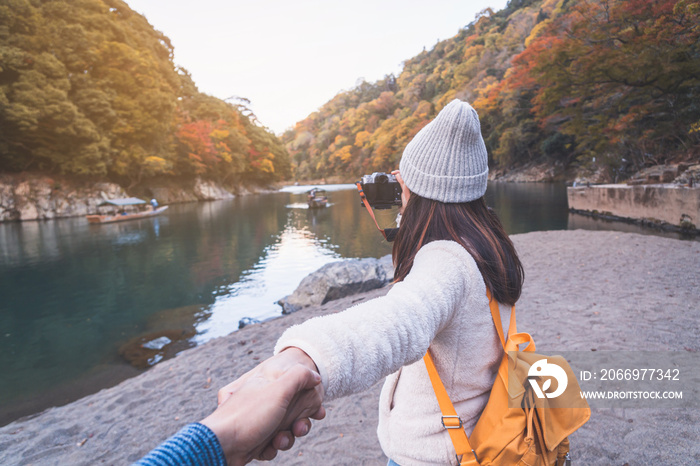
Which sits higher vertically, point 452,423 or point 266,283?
point 452,423

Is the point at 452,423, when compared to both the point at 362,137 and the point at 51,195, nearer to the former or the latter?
the point at 51,195

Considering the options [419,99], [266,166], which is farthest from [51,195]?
[419,99]

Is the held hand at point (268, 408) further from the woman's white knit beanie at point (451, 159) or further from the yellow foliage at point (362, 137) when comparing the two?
the yellow foliage at point (362, 137)

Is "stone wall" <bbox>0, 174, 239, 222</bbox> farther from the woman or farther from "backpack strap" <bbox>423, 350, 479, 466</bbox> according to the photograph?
"backpack strap" <bbox>423, 350, 479, 466</bbox>

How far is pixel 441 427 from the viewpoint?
999mm

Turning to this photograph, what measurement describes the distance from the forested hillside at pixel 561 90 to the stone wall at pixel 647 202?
1.83m

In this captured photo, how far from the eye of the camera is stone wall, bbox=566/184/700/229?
962cm

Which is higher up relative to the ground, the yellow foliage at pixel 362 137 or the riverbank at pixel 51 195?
the yellow foliage at pixel 362 137

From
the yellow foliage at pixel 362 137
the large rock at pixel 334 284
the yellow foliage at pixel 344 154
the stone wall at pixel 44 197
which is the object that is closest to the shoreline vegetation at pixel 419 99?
the stone wall at pixel 44 197

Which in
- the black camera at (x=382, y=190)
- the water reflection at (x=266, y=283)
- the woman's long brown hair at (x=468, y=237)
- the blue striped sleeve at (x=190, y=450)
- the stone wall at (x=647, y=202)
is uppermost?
the black camera at (x=382, y=190)

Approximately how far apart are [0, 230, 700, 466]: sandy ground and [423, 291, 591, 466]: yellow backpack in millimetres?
1799

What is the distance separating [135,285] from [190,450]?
10.2 m

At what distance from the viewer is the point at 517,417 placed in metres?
0.96

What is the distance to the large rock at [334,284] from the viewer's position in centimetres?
698
